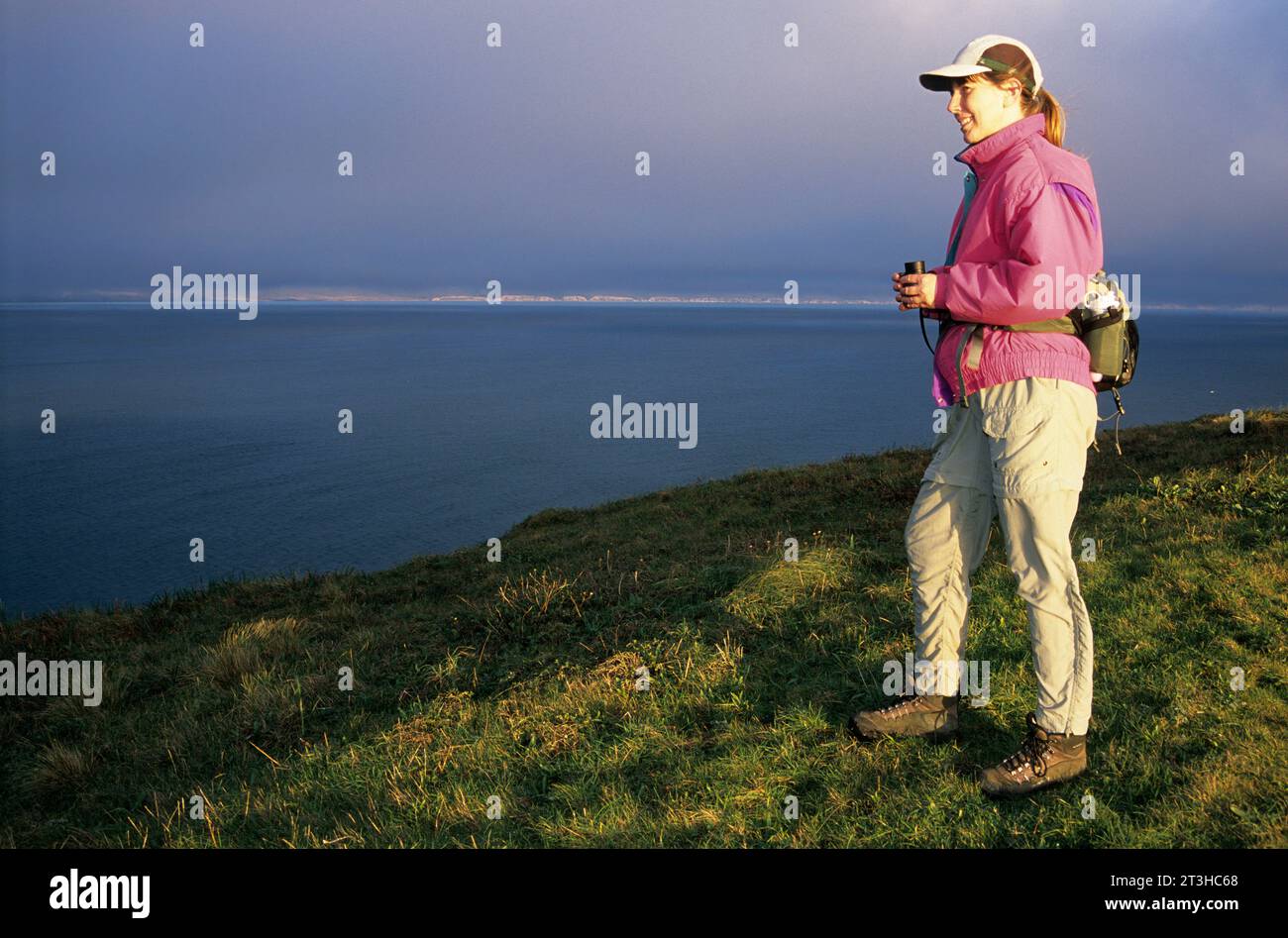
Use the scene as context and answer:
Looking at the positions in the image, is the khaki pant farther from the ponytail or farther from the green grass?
the ponytail

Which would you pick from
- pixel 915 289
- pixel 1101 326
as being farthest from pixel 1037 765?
pixel 915 289

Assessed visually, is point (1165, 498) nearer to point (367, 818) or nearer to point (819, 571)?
point (819, 571)

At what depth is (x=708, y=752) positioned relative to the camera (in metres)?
5.05

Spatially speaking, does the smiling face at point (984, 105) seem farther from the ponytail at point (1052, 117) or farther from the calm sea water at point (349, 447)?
the calm sea water at point (349, 447)

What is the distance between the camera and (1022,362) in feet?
13.6

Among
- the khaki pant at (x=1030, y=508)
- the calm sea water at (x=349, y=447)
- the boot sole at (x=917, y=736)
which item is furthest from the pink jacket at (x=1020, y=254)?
the calm sea water at (x=349, y=447)

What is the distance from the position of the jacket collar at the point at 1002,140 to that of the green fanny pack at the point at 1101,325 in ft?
2.50

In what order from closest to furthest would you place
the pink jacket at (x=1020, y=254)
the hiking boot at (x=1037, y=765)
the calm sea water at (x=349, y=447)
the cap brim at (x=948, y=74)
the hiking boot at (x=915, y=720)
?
the pink jacket at (x=1020, y=254), the cap brim at (x=948, y=74), the hiking boot at (x=1037, y=765), the hiking boot at (x=915, y=720), the calm sea water at (x=349, y=447)

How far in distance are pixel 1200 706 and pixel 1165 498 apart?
485 cm

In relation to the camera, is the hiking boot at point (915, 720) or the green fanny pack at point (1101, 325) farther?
the hiking boot at point (915, 720)

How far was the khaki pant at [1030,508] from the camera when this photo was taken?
4031 mm
